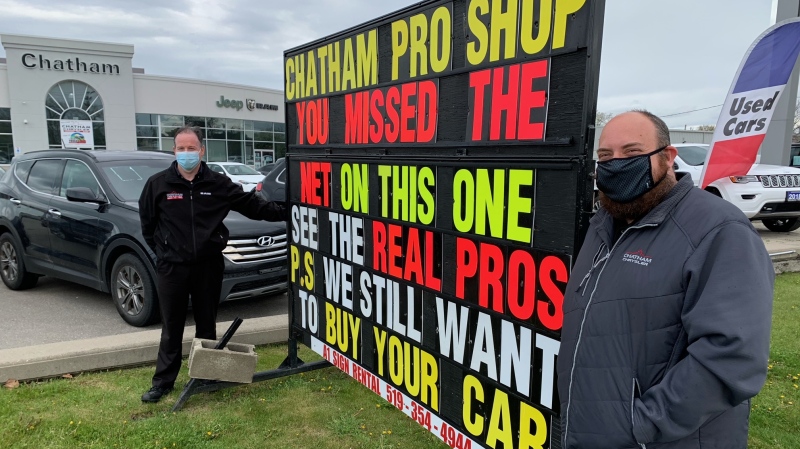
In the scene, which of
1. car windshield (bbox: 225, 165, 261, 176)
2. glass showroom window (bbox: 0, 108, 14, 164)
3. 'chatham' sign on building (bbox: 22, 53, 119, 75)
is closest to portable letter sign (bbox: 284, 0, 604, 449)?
car windshield (bbox: 225, 165, 261, 176)

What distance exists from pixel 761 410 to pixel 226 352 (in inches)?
145

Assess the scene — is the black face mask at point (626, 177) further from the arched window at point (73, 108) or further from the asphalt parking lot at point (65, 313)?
the arched window at point (73, 108)

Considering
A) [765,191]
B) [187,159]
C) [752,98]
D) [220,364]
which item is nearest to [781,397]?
[752,98]

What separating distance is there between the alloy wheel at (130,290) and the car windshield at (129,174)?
2.79 ft

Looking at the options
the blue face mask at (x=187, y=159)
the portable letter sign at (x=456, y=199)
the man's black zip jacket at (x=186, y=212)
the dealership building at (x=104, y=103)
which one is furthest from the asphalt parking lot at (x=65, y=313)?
the dealership building at (x=104, y=103)

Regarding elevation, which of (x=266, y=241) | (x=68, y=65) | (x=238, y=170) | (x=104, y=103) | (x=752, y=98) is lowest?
(x=266, y=241)

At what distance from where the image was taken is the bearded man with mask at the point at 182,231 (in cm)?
394

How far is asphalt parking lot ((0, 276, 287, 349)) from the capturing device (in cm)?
545

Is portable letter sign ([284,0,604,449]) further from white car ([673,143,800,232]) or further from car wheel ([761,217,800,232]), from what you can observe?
car wheel ([761,217,800,232])

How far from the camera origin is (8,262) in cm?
729

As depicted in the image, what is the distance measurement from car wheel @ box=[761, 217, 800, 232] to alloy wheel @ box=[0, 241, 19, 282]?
44.8 ft

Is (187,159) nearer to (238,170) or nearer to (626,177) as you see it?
(626,177)

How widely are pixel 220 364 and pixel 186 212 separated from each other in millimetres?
1120

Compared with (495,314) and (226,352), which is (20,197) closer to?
(226,352)
